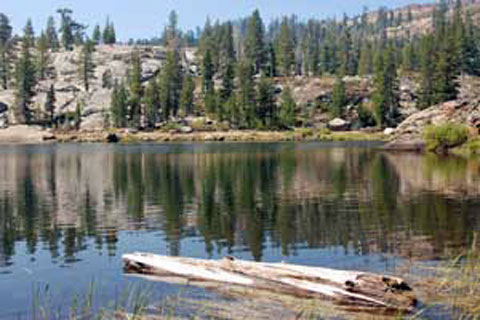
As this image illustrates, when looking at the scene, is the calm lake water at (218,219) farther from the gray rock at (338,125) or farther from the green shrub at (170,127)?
the green shrub at (170,127)

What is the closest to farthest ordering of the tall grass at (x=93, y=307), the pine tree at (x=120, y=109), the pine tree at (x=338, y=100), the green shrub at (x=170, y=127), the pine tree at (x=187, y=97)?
1. the tall grass at (x=93, y=307)
2. the green shrub at (x=170, y=127)
3. the pine tree at (x=338, y=100)
4. the pine tree at (x=120, y=109)
5. the pine tree at (x=187, y=97)

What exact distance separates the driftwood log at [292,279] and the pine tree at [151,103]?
169203 mm

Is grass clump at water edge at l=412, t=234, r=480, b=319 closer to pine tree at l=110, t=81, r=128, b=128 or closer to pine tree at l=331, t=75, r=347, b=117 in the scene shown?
pine tree at l=331, t=75, r=347, b=117

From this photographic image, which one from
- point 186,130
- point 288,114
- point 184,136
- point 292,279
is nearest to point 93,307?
point 292,279

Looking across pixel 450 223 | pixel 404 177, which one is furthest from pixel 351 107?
pixel 450 223

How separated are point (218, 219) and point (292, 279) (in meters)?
20.3

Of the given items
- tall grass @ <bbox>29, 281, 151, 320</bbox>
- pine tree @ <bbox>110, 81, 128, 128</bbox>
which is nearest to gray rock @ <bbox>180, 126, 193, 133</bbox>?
pine tree @ <bbox>110, 81, 128, 128</bbox>

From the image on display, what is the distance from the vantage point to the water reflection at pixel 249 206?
33719mm

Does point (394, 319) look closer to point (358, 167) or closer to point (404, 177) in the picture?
point (404, 177)

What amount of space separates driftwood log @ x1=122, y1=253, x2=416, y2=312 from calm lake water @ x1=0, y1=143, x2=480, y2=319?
99cm

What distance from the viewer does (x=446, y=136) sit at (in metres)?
105

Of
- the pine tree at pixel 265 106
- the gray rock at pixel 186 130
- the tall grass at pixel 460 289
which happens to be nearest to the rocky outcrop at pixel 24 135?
the gray rock at pixel 186 130

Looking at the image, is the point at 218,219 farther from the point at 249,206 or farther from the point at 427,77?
the point at 427,77

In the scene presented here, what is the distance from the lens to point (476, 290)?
20.4 meters
